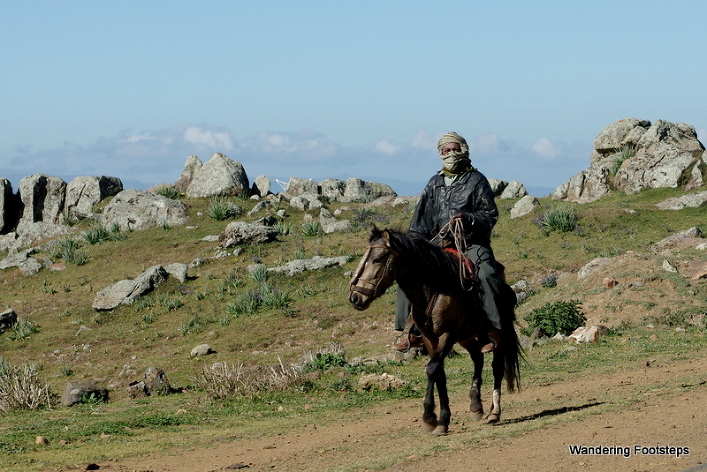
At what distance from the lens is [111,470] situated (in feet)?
30.1

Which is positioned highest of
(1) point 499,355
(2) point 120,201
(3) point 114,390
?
(2) point 120,201

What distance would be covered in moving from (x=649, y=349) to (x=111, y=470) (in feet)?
31.0

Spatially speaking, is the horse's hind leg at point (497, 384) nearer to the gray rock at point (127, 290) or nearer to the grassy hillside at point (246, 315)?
the grassy hillside at point (246, 315)

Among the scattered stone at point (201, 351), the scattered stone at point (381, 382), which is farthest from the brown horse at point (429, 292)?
the scattered stone at point (201, 351)

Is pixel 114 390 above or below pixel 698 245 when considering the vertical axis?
below

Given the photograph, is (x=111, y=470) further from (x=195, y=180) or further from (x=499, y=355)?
(x=195, y=180)

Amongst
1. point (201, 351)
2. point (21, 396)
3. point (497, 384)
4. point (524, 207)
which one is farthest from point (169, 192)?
point (497, 384)

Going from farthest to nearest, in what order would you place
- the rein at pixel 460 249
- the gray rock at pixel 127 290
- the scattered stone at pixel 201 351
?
the gray rock at pixel 127 290, the scattered stone at pixel 201 351, the rein at pixel 460 249

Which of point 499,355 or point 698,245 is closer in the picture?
point 499,355

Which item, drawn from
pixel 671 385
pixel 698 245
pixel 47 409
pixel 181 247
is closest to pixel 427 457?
pixel 671 385

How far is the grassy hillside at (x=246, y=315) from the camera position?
40.7 ft

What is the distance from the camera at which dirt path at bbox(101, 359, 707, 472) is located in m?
7.61

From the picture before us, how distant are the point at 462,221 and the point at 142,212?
26.2 metres

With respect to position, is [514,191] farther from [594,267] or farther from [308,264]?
[594,267]
